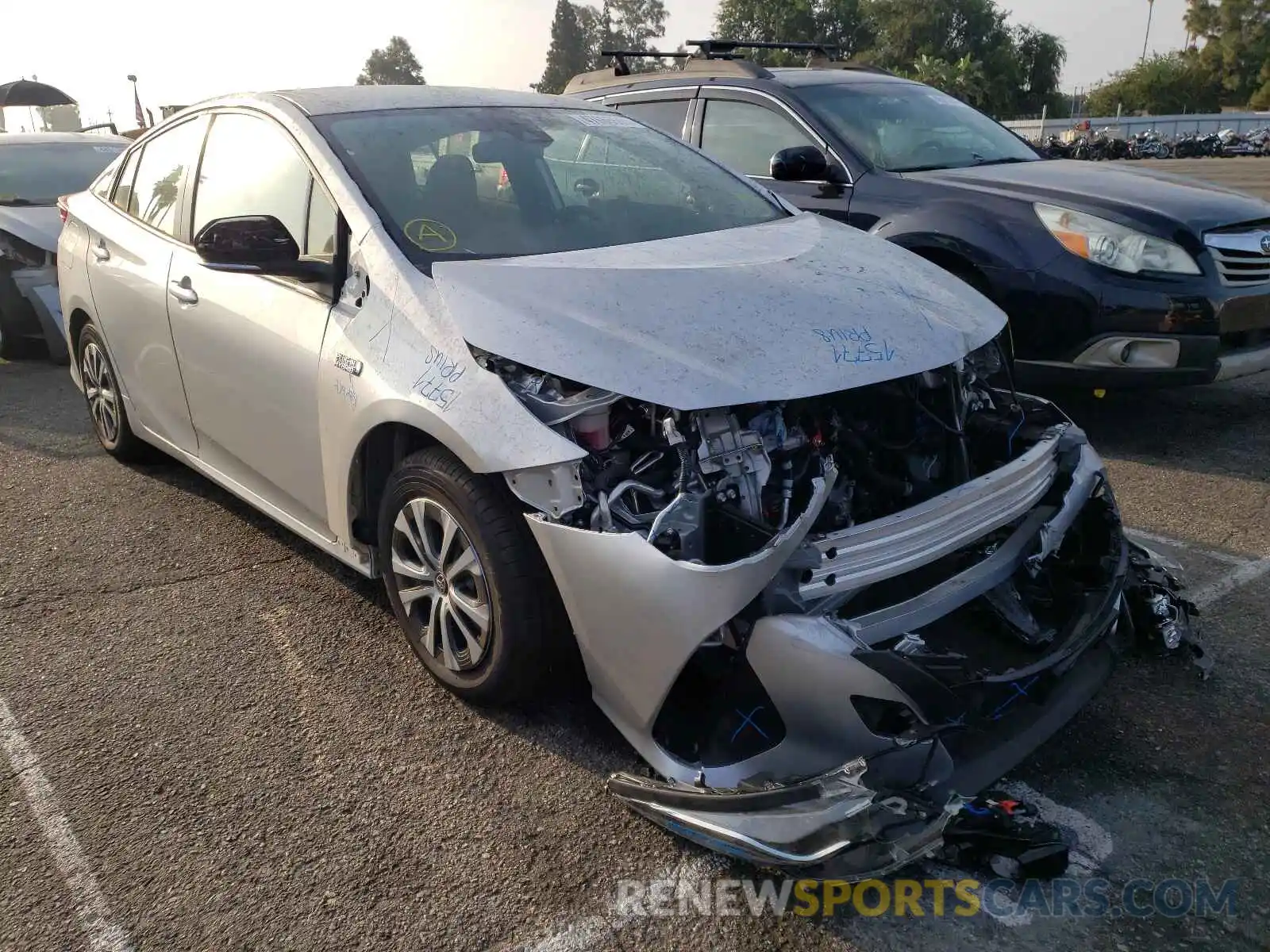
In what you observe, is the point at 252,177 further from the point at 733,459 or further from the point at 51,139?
the point at 51,139

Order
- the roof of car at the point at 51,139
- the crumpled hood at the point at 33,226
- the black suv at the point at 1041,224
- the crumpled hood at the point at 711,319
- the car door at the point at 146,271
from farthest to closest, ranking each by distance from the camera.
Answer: the roof of car at the point at 51,139 < the crumpled hood at the point at 33,226 < the black suv at the point at 1041,224 < the car door at the point at 146,271 < the crumpled hood at the point at 711,319

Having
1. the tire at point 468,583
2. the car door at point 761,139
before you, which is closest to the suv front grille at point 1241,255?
the car door at point 761,139

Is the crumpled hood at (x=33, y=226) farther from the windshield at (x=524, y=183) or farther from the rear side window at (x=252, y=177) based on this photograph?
the windshield at (x=524, y=183)

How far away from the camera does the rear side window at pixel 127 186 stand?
4709 millimetres

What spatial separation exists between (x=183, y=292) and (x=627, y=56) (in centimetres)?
422

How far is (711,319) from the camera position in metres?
2.85

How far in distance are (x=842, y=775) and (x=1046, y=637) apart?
2.82 ft

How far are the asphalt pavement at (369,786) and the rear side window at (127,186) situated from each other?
1596 millimetres

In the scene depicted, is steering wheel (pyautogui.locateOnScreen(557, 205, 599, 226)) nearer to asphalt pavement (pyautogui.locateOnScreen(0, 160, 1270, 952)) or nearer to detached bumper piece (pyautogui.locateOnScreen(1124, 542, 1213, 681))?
asphalt pavement (pyautogui.locateOnScreen(0, 160, 1270, 952))

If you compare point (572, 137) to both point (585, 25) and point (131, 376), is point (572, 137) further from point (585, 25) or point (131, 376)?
point (585, 25)

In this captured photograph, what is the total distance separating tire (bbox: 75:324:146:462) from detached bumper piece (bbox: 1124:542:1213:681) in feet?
14.3

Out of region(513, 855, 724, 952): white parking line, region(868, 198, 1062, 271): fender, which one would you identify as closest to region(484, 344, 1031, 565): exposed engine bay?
region(513, 855, 724, 952): white parking line

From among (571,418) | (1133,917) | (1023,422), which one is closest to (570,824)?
(571,418)

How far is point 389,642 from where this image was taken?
11.8ft
